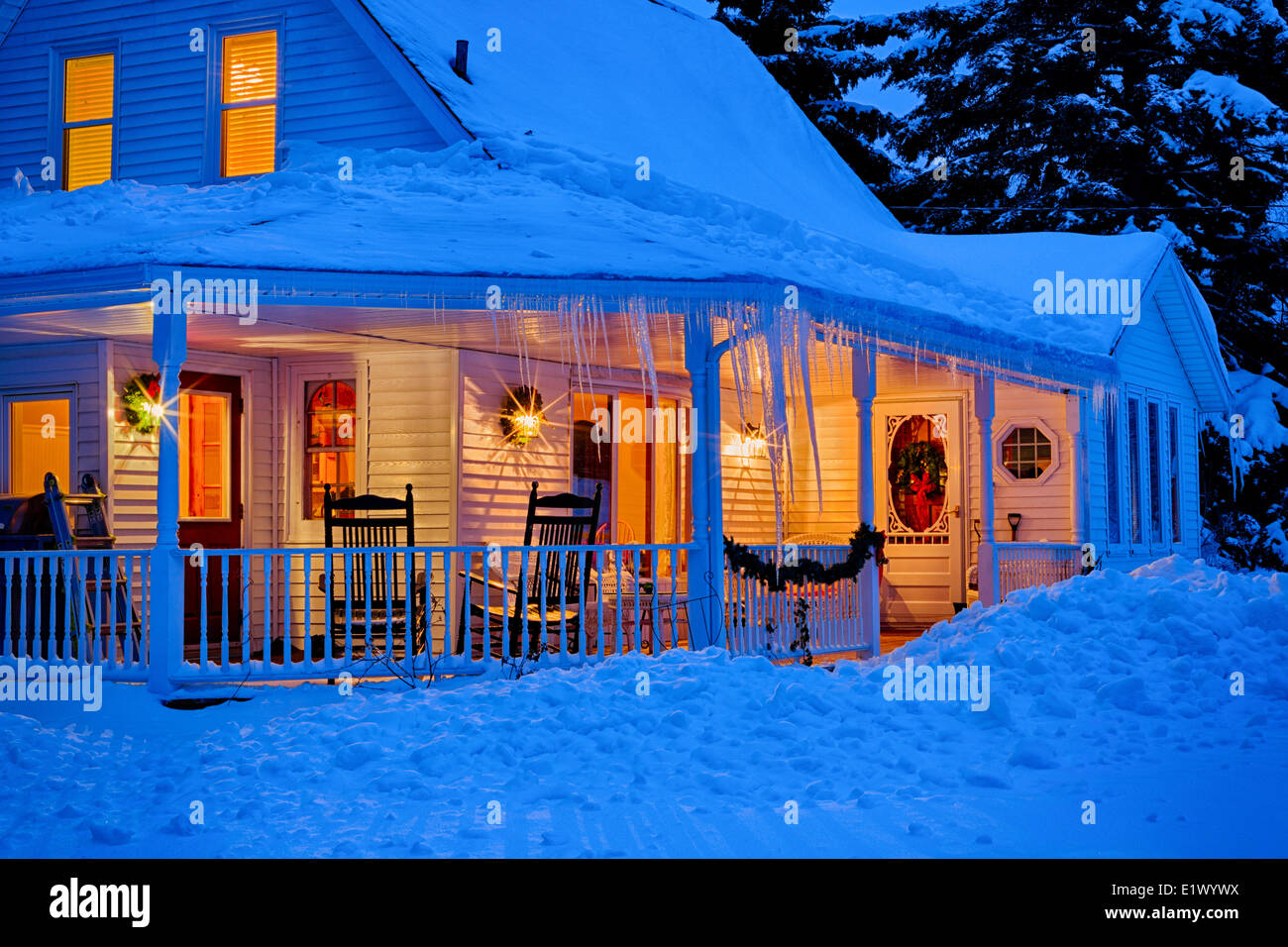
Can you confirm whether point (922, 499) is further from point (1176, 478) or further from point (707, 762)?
point (707, 762)

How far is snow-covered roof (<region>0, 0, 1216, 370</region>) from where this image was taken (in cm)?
916

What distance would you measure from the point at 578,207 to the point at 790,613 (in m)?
3.59

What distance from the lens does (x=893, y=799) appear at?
6.30 m

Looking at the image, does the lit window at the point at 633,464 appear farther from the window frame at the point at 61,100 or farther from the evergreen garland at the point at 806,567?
the window frame at the point at 61,100

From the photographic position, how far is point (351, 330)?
11.2 metres

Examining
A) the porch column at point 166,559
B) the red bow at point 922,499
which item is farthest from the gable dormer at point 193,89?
the red bow at point 922,499

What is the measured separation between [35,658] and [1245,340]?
23691 mm

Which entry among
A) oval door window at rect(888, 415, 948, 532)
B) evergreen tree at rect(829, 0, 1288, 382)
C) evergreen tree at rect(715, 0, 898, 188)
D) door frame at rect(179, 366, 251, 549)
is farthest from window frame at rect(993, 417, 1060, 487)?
evergreen tree at rect(715, 0, 898, 188)

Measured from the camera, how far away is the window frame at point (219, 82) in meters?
12.5

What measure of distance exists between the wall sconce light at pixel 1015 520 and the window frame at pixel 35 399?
10.1 meters

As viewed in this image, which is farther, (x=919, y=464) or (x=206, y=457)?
(x=919, y=464)

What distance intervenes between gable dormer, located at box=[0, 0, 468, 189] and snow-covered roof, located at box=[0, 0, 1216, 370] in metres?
0.37

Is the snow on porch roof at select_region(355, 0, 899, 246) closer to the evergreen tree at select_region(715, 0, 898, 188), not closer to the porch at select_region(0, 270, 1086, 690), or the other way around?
the porch at select_region(0, 270, 1086, 690)

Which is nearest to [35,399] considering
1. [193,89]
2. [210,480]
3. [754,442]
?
[210,480]
